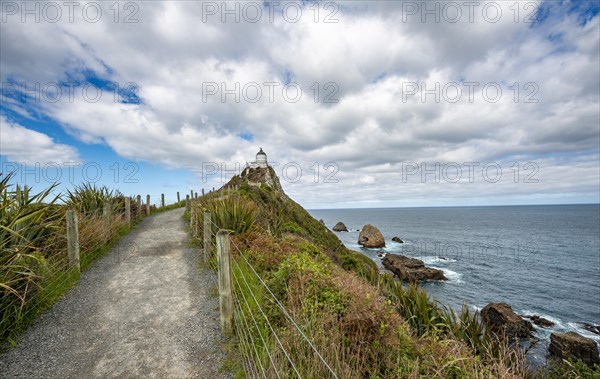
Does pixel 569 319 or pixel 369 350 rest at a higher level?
pixel 369 350

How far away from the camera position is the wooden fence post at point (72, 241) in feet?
20.9

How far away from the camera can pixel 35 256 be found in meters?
4.57

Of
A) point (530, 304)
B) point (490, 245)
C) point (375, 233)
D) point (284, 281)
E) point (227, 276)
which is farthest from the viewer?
point (490, 245)

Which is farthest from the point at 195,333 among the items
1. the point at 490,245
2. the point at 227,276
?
the point at 490,245

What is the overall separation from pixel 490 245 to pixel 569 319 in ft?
122

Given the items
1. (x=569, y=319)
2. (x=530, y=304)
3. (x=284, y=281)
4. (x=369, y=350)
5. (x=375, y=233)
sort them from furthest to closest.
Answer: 1. (x=375, y=233)
2. (x=530, y=304)
3. (x=569, y=319)
4. (x=284, y=281)
5. (x=369, y=350)

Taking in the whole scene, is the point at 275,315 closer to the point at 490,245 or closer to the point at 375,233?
the point at 375,233

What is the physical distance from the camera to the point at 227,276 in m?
4.12

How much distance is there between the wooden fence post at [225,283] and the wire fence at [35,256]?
2749mm

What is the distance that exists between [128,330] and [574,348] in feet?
56.6

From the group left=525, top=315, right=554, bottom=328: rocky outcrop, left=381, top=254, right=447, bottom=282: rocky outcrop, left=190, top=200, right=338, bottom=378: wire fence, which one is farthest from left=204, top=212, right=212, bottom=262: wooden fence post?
left=381, top=254, right=447, bottom=282: rocky outcrop

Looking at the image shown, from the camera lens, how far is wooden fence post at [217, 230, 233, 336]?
404 cm

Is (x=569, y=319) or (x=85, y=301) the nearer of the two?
(x=85, y=301)

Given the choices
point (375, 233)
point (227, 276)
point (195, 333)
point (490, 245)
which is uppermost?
point (227, 276)
